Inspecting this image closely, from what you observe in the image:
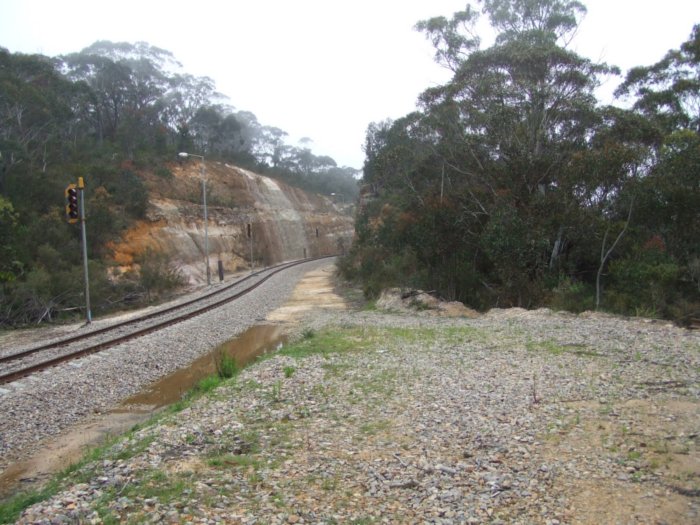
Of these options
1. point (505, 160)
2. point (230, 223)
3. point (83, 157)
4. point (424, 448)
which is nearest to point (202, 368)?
point (424, 448)

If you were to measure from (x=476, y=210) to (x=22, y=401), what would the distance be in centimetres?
1815

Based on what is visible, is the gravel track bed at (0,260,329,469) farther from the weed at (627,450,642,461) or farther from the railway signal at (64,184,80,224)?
the weed at (627,450,642,461)

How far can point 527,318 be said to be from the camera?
15703 mm

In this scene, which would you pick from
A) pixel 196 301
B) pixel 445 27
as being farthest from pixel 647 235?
pixel 196 301

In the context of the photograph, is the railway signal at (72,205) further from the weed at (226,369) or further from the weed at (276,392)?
the weed at (276,392)

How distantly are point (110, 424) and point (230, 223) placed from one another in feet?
149

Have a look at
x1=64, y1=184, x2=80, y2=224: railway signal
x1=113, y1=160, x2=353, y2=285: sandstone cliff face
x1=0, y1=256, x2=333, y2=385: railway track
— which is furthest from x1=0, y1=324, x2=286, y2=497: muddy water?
x1=113, y1=160, x2=353, y2=285: sandstone cliff face

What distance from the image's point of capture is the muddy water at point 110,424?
6.81 meters

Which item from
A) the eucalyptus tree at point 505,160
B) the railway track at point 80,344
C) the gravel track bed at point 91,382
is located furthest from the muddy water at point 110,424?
the eucalyptus tree at point 505,160

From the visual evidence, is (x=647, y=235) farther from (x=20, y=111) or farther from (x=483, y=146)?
(x=20, y=111)

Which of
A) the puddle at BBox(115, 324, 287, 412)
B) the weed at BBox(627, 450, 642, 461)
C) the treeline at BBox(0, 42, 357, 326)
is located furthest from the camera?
the treeline at BBox(0, 42, 357, 326)

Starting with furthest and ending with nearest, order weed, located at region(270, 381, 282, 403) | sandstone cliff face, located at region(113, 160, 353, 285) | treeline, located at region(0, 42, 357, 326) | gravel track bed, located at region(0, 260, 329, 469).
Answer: sandstone cliff face, located at region(113, 160, 353, 285)
treeline, located at region(0, 42, 357, 326)
gravel track bed, located at region(0, 260, 329, 469)
weed, located at region(270, 381, 282, 403)

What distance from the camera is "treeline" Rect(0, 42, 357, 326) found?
75.8 ft

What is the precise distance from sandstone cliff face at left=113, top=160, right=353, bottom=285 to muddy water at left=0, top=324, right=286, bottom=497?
2261 centimetres
